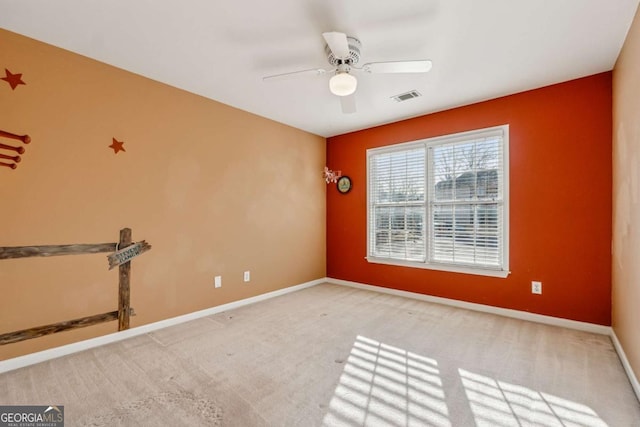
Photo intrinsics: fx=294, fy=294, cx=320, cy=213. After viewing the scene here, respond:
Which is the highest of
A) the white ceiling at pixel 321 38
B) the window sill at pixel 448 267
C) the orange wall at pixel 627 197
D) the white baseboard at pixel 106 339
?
the white ceiling at pixel 321 38

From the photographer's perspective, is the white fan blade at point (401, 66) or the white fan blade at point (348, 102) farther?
the white fan blade at point (348, 102)

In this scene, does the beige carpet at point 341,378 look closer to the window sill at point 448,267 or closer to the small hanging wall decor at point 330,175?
the window sill at point 448,267

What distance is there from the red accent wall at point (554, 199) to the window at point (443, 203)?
118 mm

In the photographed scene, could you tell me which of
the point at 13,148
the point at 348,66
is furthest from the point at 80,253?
the point at 348,66

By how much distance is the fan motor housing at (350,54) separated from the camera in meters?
2.22

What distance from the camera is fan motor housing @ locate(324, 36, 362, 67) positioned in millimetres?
2223

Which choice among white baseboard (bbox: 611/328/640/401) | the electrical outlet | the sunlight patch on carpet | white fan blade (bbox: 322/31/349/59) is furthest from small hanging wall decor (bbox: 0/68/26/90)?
the electrical outlet

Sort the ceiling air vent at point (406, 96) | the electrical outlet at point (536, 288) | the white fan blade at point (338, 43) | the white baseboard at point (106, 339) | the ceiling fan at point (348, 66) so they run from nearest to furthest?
the white fan blade at point (338, 43), the ceiling fan at point (348, 66), the white baseboard at point (106, 339), the electrical outlet at point (536, 288), the ceiling air vent at point (406, 96)

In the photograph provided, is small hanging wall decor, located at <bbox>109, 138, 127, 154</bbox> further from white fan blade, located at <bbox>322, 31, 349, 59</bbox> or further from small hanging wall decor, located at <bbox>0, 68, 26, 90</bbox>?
white fan blade, located at <bbox>322, 31, 349, 59</bbox>

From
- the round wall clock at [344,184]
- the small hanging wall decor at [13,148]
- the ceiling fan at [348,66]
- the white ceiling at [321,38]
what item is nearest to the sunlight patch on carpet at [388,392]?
the ceiling fan at [348,66]

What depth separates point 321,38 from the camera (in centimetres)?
223

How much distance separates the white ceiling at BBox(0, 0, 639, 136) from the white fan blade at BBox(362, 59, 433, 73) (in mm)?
241

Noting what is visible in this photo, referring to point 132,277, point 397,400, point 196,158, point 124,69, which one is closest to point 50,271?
point 132,277

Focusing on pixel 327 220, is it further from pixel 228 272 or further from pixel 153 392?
pixel 153 392
